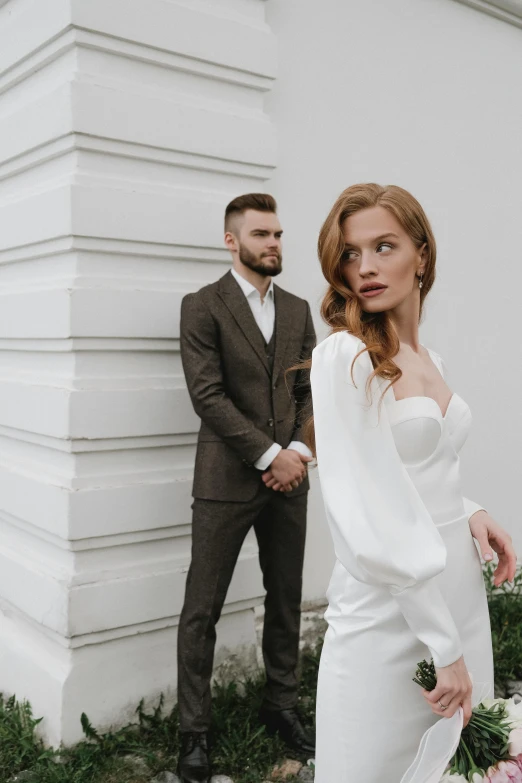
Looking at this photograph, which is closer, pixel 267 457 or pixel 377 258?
pixel 377 258

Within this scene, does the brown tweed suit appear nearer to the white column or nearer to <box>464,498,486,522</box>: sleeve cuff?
the white column

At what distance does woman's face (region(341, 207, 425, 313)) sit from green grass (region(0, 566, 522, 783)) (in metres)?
2.23

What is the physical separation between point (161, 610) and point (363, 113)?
9.61 feet

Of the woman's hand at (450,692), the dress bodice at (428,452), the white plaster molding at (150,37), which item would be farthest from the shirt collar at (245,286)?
the woman's hand at (450,692)

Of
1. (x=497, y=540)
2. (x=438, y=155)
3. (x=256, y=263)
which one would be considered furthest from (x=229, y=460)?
(x=438, y=155)

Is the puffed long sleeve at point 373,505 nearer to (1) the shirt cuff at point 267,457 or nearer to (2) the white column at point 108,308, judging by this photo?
(1) the shirt cuff at point 267,457

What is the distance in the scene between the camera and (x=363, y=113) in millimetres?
4645

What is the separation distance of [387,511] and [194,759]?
2.04 meters

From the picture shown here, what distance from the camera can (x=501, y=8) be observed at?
5.54 m

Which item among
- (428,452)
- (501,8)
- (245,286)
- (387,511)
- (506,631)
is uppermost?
(501,8)

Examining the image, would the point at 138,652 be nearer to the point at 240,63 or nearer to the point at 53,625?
the point at 53,625

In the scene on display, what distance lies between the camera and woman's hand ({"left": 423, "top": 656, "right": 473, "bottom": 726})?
1.63 m

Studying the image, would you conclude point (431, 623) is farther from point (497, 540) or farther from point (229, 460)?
point (229, 460)

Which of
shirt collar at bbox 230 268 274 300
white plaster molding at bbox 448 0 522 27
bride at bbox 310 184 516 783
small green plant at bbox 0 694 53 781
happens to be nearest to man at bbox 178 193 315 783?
shirt collar at bbox 230 268 274 300
